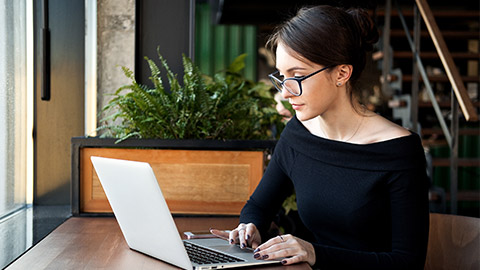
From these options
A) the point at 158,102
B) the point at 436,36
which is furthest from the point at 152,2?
the point at 436,36

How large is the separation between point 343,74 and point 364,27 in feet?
0.54

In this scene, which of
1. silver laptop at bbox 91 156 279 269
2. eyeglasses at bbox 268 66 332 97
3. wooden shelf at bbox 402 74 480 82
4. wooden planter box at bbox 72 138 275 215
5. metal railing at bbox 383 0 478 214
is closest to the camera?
silver laptop at bbox 91 156 279 269

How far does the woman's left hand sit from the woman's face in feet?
→ 1.38

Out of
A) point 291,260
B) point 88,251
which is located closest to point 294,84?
point 291,260

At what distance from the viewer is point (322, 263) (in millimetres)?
1314

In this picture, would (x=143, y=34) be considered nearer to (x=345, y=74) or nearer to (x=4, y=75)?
(x=4, y=75)

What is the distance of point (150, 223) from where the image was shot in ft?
3.93

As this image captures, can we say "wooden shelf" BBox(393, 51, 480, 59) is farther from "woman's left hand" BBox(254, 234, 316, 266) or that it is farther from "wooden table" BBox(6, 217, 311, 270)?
"woman's left hand" BBox(254, 234, 316, 266)

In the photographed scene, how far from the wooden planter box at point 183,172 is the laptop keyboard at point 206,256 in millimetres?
572

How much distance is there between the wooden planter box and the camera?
1901mm

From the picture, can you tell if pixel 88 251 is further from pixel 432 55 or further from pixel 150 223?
pixel 432 55

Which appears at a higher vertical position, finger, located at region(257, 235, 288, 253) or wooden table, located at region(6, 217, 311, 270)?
finger, located at region(257, 235, 288, 253)

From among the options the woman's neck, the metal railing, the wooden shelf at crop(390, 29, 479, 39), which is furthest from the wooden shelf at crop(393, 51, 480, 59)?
the woman's neck

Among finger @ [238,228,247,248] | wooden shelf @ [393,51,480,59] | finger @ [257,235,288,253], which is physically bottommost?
finger @ [238,228,247,248]
